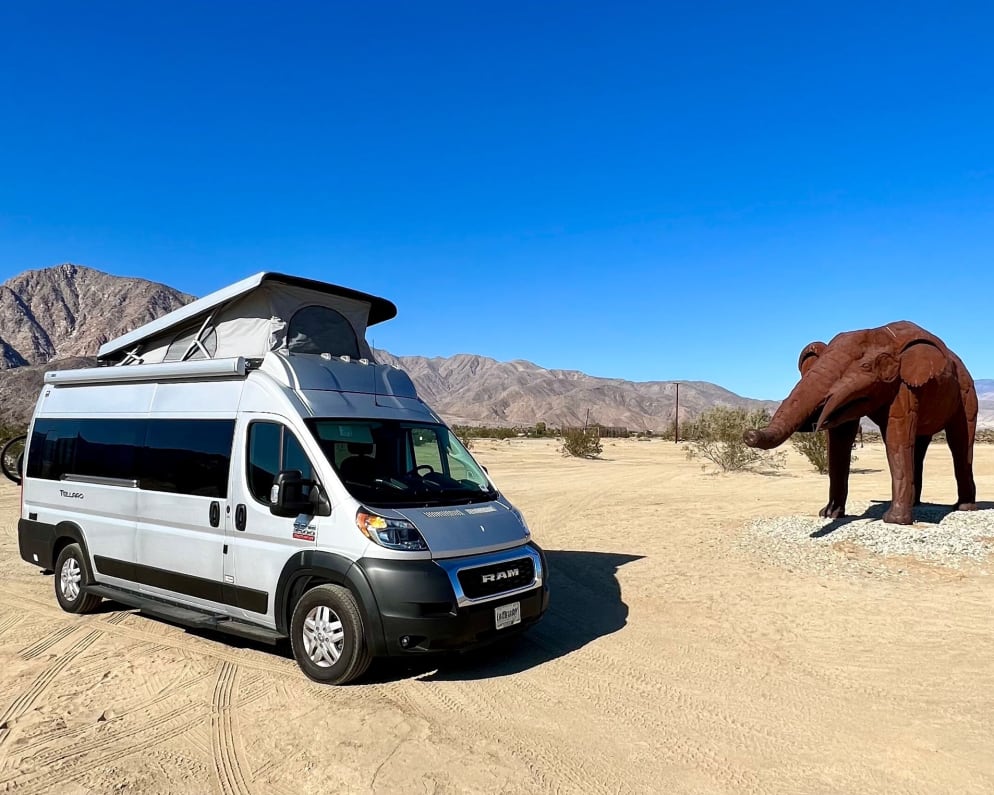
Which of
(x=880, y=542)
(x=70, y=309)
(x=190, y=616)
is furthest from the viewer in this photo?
(x=70, y=309)

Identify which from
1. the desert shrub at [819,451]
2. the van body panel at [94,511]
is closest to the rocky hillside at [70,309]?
the desert shrub at [819,451]

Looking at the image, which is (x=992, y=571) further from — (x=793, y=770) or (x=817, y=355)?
(x=793, y=770)

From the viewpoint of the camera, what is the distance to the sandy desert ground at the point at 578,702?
13.5 ft

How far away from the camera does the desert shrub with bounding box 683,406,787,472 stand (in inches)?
1137

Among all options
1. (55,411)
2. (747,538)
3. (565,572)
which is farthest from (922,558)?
(55,411)

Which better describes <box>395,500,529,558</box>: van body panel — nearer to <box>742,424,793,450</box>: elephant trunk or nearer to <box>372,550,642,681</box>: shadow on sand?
<box>372,550,642,681</box>: shadow on sand

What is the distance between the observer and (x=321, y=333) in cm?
762

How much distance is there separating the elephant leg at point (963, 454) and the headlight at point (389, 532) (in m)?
10.8

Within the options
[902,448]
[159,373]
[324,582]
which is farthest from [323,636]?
[902,448]

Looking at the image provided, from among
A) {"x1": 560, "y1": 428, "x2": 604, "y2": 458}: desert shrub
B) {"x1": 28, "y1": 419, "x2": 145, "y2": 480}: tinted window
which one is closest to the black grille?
{"x1": 28, "y1": 419, "x2": 145, "y2": 480}: tinted window

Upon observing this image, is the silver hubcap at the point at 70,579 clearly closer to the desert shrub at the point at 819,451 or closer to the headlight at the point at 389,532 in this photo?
the headlight at the point at 389,532

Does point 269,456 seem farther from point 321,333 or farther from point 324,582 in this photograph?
point 321,333

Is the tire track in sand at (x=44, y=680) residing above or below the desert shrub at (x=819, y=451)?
below

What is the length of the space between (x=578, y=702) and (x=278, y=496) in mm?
2806
